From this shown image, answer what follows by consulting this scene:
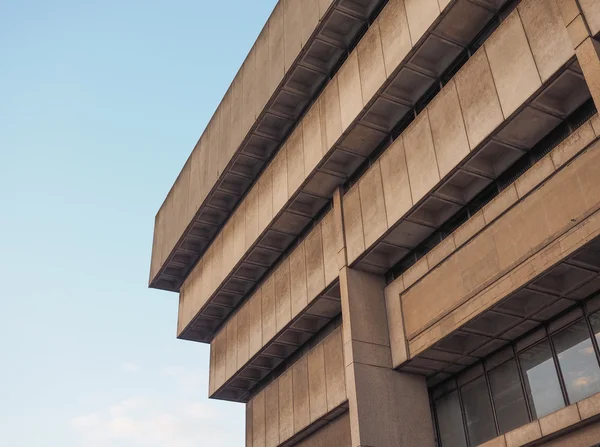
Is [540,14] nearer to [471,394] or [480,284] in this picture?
[480,284]

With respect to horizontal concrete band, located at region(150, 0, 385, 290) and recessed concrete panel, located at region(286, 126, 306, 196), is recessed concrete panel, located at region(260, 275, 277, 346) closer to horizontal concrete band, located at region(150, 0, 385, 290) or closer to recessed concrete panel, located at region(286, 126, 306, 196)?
recessed concrete panel, located at region(286, 126, 306, 196)

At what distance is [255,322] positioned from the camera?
110 ft

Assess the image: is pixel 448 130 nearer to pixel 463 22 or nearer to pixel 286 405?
pixel 463 22

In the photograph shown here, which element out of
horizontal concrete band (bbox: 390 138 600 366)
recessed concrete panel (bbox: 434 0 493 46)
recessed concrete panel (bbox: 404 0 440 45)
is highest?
recessed concrete panel (bbox: 404 0 440 45)

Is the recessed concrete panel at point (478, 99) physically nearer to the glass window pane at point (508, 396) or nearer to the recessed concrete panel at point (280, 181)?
the glass window pane at point (508, 396)

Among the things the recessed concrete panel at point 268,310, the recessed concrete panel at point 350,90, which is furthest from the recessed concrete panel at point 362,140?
the recessed concrete panel at point 268,310

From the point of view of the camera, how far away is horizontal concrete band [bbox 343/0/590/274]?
732 inches

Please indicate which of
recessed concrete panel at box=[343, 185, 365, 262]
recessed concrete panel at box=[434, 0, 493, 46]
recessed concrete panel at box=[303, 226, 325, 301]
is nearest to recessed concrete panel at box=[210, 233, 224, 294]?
recessed concrete panel at box=[303, 226, 325, 301]

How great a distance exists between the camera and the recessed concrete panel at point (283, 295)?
3023 centimetres

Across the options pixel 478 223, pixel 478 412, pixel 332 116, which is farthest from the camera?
pixel 332 116

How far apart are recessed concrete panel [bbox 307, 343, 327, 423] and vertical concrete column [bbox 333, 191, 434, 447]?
4.60 metres

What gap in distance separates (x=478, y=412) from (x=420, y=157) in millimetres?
8807

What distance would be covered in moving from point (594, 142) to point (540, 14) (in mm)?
4242

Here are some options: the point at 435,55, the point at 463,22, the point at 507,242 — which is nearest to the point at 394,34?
the point at 435,55
